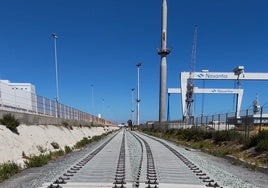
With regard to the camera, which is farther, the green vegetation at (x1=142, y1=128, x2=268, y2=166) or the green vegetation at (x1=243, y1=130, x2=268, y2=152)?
the green vegetation at (x1=243, y1=130, x2=268, y2=152)

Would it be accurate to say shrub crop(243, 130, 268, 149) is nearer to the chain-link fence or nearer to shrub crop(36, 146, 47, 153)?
shrub crop(36, 146, 47, 153)

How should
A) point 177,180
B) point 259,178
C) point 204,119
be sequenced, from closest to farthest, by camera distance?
point 177,180, point 259,178, point 204,119

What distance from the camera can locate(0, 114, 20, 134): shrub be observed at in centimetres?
1540

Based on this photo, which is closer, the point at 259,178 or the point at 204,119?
the point at 259,178

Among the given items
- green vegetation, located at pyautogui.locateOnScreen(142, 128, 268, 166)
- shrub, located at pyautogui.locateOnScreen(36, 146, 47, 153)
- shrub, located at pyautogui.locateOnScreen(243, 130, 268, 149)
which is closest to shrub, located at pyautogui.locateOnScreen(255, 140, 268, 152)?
green vegetation, located at pyautogui.locateOnScreen(142, 128, 268, 166)

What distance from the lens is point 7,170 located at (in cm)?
1083

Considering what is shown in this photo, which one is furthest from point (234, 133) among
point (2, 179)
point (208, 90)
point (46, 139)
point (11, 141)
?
point (208, 90)

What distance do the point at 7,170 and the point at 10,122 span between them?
524 centimetres

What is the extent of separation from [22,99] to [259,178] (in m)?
17.9

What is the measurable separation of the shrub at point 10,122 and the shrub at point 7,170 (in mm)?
4270

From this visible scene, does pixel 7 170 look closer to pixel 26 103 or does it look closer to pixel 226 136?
pixel 26 103

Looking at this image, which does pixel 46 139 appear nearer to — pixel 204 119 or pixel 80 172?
pixel 80 172

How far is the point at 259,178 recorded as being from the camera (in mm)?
10547

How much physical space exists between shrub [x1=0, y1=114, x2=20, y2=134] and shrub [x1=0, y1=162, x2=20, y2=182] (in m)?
4.27
